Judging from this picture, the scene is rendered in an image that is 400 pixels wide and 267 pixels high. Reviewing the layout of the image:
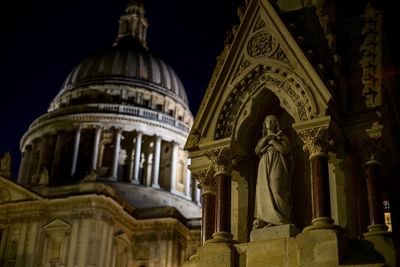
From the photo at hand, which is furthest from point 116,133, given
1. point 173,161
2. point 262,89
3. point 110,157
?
point 262,89

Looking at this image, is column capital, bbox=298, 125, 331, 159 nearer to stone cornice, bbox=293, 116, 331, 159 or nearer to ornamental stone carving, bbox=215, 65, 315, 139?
stone cornice, bbox=293, 116, 331, 159

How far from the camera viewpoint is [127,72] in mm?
79812

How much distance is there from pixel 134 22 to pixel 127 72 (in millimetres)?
16788

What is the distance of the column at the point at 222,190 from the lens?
1433 centimetres

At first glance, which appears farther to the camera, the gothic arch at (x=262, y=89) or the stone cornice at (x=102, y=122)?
the stone cornice at (x=102, y=122)

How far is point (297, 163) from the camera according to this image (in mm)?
15055

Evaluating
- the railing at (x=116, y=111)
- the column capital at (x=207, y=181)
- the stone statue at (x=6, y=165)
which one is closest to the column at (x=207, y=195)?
the column capital at (x=207, y=181)

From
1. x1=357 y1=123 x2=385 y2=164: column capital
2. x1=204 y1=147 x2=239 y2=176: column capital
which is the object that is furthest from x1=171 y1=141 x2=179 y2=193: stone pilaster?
x1=357 y1=123 x2=385 y2=164: column capital

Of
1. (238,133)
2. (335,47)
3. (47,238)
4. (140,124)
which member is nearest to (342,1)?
(335,47)

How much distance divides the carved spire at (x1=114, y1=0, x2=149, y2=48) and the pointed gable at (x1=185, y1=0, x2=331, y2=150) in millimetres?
77855

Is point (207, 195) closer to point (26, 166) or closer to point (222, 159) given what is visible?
point (222, 159)

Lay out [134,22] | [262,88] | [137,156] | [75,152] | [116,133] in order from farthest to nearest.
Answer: [134,22], [116,133], [137,156], [75,152], [262,88]

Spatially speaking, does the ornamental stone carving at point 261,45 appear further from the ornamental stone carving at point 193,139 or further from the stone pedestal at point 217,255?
the stone pedestal at point 217,255

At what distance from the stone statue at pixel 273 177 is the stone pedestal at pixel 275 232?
0.19 meters
